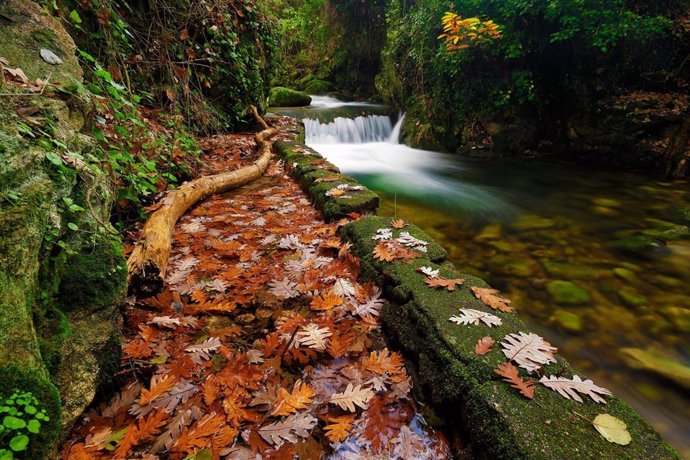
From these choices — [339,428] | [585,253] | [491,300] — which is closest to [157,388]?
[339,428]

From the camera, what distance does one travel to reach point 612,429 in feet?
3.78

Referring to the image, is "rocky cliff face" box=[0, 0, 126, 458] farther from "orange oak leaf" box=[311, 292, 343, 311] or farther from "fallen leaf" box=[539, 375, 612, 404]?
"fallen leaf" box=[539, 375, 612, 404]

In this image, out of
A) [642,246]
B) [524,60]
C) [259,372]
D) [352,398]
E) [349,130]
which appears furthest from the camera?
[349,130]

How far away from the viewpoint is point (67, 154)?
1.59 m

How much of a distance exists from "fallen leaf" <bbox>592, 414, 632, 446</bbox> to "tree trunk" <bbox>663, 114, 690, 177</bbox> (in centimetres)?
847

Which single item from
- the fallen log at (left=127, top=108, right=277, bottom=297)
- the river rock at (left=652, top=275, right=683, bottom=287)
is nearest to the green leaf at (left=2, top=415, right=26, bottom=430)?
the fallen log at (left=127, top=108, right=277, bottom=297)

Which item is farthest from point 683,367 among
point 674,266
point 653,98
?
point 653,98

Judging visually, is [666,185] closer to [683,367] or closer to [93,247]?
[683,367]

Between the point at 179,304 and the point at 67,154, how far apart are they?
104cm

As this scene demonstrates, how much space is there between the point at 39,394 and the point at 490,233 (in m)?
5.04

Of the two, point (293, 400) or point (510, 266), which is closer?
point (293, 400)

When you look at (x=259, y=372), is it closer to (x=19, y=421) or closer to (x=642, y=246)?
(x=19, y=421)

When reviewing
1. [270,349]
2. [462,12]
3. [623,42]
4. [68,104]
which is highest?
[462,12]

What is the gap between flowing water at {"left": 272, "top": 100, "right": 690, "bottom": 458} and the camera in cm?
262
